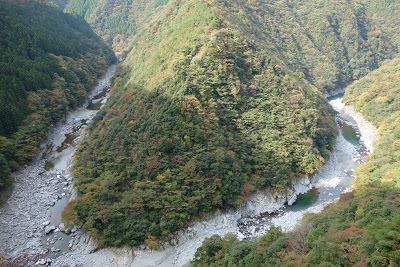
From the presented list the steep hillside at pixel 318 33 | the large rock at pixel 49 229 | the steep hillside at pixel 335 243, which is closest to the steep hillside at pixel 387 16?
the steep hillside at pixel 318 33

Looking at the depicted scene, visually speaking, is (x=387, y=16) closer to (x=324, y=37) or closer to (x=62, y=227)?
(x=324, y=37)

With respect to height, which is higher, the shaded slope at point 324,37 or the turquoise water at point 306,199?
the shaded slope at point 324,37

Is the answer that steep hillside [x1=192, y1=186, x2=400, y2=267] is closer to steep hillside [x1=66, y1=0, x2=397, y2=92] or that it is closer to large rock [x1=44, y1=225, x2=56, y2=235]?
large rock [x1=44, y1=225, x2=56, y2=235]

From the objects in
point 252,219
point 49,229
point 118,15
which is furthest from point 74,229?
point 118,15

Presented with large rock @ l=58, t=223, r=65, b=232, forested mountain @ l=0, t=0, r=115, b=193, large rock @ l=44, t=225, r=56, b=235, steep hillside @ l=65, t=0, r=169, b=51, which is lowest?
large rock @ l=58, t=223, r=65, b=232

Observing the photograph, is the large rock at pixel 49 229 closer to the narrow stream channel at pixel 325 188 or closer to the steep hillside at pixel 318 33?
the narrow stream channel at pixel 325 188

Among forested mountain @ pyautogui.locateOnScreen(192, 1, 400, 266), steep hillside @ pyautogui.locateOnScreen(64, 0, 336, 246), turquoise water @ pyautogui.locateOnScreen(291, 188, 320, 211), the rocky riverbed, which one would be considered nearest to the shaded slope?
steep hillside @ pyautogui.locateOnScreen(64, 0, 336, 246)

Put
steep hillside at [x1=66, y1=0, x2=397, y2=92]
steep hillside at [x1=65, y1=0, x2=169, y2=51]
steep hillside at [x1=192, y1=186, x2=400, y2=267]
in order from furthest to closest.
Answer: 1. steep hillside at [x1=65, y1=0, x2=169, y2=51]
2. steep hillside at [x1=66, y1=0, x2=397, y2=92]
3. steep hillside at [x1=192, y1=186, x2=400, y2=267]
